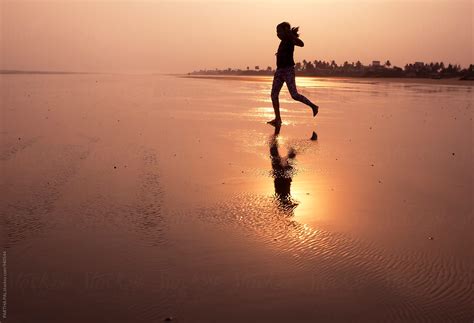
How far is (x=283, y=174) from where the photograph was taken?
18.0 ft

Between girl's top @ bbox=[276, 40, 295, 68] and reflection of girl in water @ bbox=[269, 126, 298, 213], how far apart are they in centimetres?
365

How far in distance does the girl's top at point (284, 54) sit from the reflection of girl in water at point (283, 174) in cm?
365

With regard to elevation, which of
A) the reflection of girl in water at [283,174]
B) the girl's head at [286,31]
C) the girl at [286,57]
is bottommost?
the reflection of girl in water at [283,174]

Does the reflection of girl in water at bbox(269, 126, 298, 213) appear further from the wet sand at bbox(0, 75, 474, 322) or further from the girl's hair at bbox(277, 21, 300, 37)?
the girl's hair at bbox(277, 21, 300, 37)

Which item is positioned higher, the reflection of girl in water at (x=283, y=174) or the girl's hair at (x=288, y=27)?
the girl's hair at (x=288, y=27)

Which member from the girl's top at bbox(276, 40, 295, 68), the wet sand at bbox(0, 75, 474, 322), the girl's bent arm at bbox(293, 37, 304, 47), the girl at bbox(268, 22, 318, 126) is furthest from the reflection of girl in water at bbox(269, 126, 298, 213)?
the girl's bent arm at bbox(293, 37, 304, 47)

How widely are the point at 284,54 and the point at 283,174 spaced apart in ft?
20.0

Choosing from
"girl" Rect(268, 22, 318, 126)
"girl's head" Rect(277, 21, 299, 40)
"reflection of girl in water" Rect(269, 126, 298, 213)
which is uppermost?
"girl's head" Rect(277, 21, 299, 40)

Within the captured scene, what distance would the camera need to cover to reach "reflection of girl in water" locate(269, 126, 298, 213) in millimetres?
4363

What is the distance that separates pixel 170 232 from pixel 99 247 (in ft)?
1.71

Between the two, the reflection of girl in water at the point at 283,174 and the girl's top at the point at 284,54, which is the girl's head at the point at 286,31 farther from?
the reflection of girl in water at the point at 283,174

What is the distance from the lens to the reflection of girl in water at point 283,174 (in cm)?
436

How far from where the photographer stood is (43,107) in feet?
43.0

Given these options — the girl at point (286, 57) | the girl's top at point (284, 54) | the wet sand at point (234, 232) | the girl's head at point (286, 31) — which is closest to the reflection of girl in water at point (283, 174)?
the wet sand at point (234, 232)
